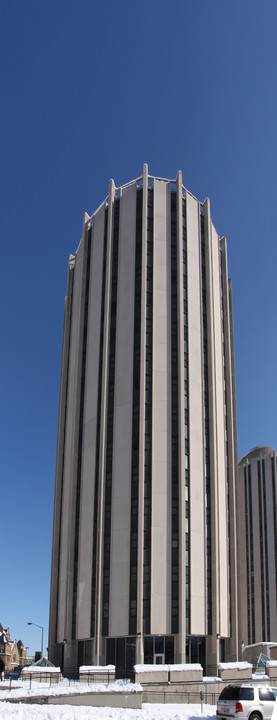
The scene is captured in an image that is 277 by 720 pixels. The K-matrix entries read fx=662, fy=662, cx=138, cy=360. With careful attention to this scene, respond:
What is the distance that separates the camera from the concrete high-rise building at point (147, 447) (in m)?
60.8

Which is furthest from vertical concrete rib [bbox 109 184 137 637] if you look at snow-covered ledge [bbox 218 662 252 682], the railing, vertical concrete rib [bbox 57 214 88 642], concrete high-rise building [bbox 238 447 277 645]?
concrete high-rise building [bbox 238 447 277 645]

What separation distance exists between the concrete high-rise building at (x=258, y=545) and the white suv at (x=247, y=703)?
114539 millimetres

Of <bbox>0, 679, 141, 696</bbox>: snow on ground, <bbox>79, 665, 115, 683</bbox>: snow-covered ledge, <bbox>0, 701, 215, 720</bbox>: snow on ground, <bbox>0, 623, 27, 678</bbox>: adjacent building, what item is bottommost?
<bbox>0, 623, 27, 678</bbox>: adjacent building

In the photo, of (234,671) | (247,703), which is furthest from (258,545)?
(247,703)

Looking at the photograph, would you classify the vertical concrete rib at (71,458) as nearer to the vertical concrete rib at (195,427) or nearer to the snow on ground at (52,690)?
the vertical concrete rib at (195,427)

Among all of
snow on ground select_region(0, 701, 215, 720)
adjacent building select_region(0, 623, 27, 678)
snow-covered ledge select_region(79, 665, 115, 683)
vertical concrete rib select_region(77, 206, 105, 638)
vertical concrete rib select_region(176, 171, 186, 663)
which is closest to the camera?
snow on ground select_region(0, 701, 215, 720)

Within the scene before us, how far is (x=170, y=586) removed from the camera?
2383 inches

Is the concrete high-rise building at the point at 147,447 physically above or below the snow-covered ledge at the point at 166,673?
above

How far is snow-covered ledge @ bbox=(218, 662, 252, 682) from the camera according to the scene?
47.5 meters

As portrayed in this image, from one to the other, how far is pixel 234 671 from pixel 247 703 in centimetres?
2548

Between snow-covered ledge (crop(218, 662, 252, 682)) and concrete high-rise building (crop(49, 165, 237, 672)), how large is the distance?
10.5m

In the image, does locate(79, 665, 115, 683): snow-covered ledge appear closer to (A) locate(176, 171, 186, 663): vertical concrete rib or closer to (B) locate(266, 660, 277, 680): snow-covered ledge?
(B) locate(266, 660, 277, 680): snow-covered ledge

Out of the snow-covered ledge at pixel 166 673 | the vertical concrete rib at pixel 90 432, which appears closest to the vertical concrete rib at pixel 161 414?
the vertical concrete rib at pixel 90 432

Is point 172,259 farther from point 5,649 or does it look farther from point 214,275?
point 5,649
